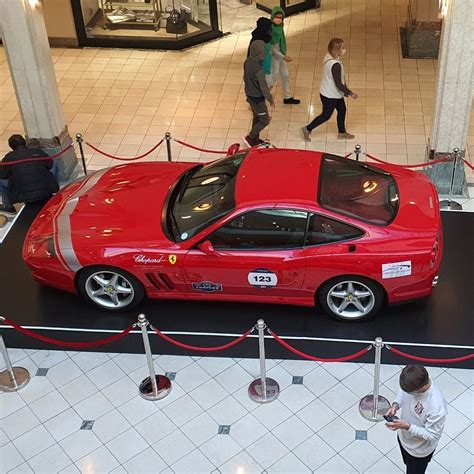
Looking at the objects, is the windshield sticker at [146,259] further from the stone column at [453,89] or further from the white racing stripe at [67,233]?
the stone column at [453,89]

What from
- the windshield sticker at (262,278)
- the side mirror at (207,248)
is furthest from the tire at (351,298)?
the side mirror at (207,248)

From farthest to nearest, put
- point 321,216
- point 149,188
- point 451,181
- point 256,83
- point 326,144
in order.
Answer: point 326,144
point 256,83
point 451,181
point 149,188
point 321,216

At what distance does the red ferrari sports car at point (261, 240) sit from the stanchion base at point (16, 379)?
927 millimetres

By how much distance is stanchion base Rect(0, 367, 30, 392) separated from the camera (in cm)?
678

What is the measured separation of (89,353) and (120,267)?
971 mm

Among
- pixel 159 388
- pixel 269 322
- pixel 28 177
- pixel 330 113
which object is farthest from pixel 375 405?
pixel 330 113

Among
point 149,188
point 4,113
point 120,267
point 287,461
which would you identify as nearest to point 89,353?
point 120,267

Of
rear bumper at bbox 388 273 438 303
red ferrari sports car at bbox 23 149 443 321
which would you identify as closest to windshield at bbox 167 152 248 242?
red ferrari sports car at bbox 23 149 443 321

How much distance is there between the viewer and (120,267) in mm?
6883

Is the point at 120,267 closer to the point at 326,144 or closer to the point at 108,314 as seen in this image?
the point at 108,314

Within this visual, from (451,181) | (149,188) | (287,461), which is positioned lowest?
(287,461)

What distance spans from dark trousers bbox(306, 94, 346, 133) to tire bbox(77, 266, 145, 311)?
4529mm

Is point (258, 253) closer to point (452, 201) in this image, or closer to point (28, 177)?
point (452, 201)

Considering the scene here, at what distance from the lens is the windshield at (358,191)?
674 cm
